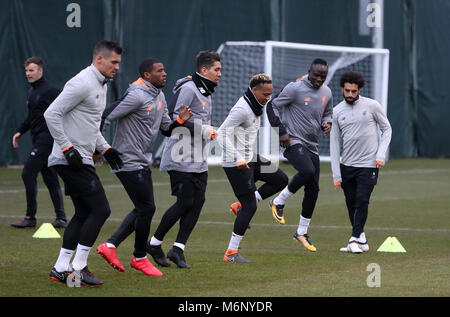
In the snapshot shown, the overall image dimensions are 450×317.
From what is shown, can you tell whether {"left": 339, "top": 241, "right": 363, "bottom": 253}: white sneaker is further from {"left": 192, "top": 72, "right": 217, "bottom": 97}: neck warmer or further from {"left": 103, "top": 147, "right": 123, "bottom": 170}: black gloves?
{"left": 103, "top": 147, "right": 123, "bottom": 170}: black gloves

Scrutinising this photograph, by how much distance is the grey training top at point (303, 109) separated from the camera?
36.7 feet

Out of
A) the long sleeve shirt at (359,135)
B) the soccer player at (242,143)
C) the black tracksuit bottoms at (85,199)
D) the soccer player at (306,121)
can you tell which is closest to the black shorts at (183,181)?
the soccer player at (242,143)

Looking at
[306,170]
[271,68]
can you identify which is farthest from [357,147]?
[271,68]

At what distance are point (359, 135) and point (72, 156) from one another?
13.3 feet

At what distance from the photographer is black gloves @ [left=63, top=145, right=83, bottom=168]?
7684 mm

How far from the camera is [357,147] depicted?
1070 cm

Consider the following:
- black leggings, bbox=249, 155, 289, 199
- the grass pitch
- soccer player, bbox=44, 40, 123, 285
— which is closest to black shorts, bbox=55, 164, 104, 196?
soccer player, bbox=44, 40, 123, 285

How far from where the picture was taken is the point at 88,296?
752 centimetres

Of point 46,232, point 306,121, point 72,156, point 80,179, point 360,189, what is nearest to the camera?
point 72,156

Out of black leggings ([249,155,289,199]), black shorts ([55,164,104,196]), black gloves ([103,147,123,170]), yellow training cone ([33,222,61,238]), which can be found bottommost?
yellow training cone ([33,222,61,238])

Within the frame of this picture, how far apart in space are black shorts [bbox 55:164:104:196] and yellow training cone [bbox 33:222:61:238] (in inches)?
134

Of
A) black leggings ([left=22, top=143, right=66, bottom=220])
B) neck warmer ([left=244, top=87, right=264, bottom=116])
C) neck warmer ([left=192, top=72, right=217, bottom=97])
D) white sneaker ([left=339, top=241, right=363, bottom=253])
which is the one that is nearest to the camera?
neck warmer ([left=192, top=72, right=217, bottom=97])

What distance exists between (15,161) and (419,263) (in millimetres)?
14849

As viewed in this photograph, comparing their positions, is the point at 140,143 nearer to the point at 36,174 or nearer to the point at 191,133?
the point at 191,133
